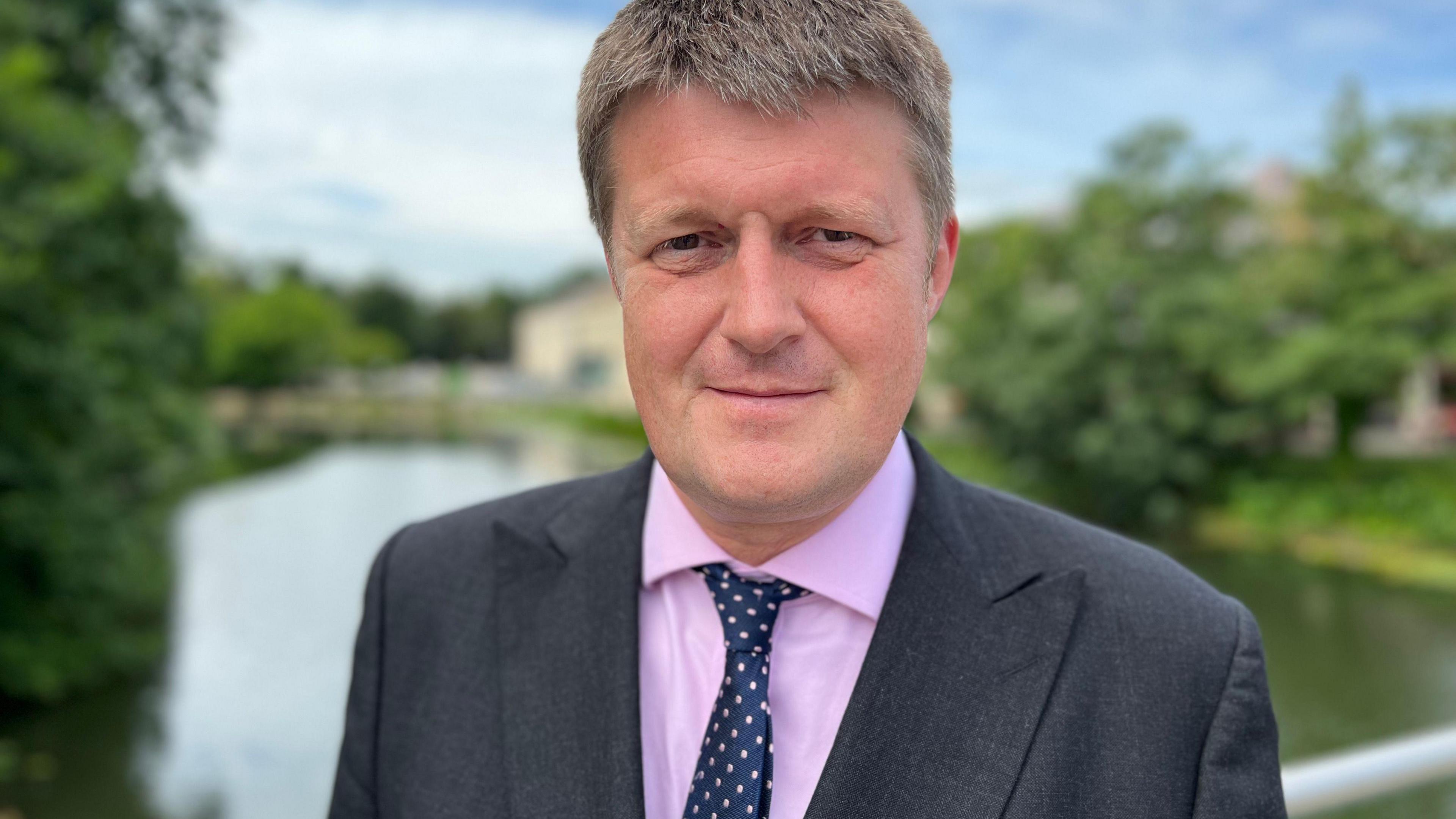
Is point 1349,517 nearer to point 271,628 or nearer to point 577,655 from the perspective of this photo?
point 271,628

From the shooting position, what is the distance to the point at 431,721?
1.28 meters

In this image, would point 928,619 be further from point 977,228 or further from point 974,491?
point 977,228

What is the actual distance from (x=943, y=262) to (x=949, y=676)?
1.41 feet

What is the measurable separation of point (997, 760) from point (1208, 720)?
22cm

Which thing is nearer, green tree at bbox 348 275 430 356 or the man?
the man

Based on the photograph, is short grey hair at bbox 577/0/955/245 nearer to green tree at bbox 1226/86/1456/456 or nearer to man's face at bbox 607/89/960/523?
man's face at bbox 607/89/960/523

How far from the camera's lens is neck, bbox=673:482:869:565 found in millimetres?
1168

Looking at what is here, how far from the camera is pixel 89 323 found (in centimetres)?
881

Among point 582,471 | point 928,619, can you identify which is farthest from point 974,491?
point 582,471

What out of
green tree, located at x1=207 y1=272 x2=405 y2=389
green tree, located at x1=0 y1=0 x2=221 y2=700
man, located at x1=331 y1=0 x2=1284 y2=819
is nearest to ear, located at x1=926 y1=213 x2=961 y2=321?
man, located at x1=331 y1=0 x2=1284 y2=819

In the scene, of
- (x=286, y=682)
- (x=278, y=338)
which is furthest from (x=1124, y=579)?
(x=278, y=338)

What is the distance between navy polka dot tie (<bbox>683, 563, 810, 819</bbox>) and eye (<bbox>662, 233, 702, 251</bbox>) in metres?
0.36

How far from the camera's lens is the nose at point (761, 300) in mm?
1002

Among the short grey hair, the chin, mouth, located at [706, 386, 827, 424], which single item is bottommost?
the chin
